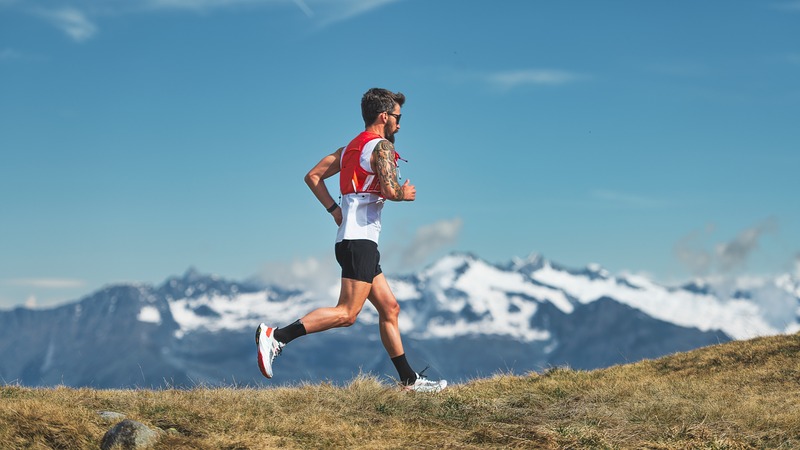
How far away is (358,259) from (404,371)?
2141 millimetres

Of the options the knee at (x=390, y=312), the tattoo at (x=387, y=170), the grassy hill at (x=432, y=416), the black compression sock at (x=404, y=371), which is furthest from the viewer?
the black compression sock at (x=404, y=371)

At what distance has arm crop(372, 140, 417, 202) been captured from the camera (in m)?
11.7

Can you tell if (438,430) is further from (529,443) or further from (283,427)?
(283,427)

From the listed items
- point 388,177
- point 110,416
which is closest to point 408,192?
point 388,177

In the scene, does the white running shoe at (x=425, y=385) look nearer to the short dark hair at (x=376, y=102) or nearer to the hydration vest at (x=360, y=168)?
the hydration vest at (x=360, y=168)

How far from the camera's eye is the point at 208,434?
9.47m

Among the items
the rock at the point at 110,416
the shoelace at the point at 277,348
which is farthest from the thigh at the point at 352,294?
the rock at the point at 110,416

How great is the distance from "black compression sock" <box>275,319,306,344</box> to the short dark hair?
2942mm

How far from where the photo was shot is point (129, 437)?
8883 millimetres

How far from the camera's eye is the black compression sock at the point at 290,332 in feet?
38.6

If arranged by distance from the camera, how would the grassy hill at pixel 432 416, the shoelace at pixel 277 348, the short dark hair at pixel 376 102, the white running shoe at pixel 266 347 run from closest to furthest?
the grassy hill at pixel 432 416 → the white running shoe at pixel 266 347 → the shoelace at pixel 277 348 → the short dark hair at pixel 376 102

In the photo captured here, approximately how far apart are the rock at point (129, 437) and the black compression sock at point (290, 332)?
299 centimetres

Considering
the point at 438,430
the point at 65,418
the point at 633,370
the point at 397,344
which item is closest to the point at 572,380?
the point at 633,370

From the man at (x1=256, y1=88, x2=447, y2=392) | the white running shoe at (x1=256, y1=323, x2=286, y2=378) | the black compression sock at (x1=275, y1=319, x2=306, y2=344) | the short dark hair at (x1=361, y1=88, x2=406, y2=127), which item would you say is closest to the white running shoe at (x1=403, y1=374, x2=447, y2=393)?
the man at (x1=256, y1=88, x2=447, y2=392)
